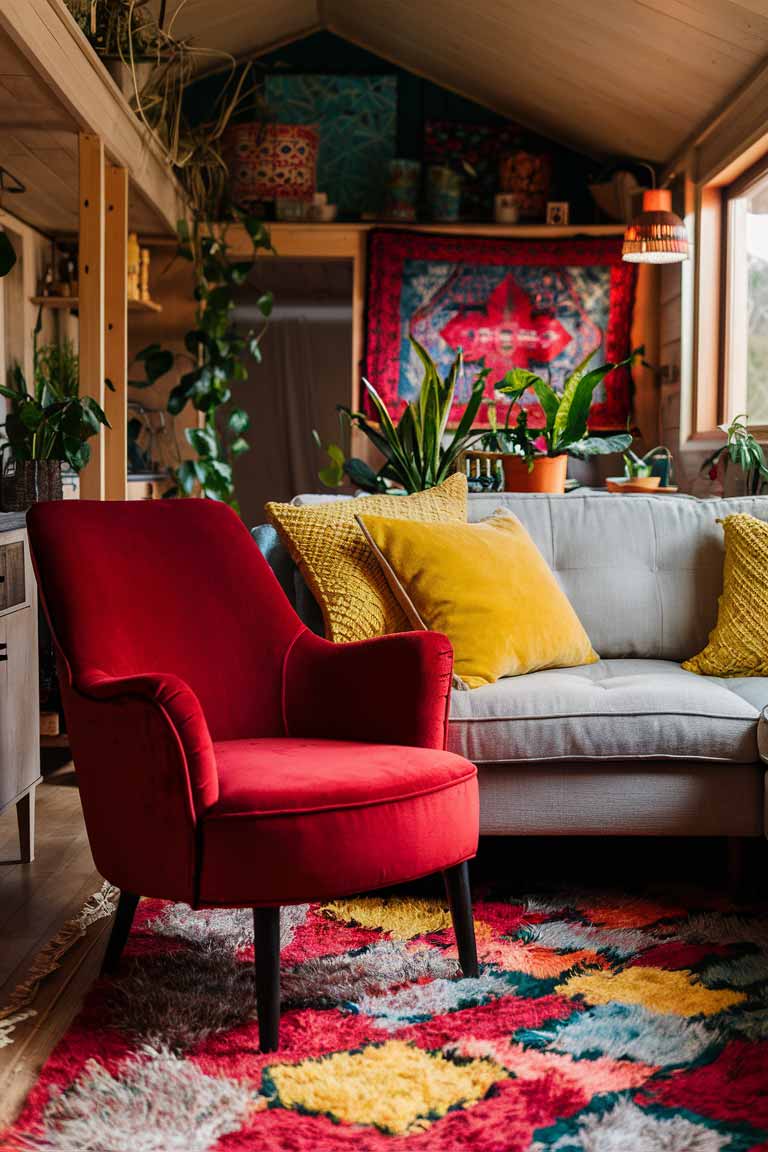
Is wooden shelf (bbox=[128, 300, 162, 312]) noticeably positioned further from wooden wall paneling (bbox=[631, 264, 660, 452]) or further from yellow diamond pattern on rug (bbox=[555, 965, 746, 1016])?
yellow diamond pattern on rug (bbox=[555, 965, 746, 1016])

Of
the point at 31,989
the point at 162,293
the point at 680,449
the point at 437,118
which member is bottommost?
the point at 31,989

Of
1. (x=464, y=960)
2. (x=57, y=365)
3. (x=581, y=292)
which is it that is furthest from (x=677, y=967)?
(x=581, y=292)

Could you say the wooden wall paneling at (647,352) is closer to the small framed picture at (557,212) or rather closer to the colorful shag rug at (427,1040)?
the small framed picture at (557,212)

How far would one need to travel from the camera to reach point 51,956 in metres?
2.22

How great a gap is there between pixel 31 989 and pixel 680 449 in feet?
14.5

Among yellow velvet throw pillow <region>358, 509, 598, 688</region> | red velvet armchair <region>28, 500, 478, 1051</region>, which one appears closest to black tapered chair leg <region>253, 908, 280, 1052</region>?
red velvet armchair <region>28, 500, 478, 1051</region>

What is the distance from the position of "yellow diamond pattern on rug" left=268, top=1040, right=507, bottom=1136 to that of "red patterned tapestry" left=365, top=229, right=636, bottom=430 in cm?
500

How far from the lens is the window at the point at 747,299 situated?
5180 mm

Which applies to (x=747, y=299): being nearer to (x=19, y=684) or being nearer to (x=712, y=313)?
(x=712, y=313)

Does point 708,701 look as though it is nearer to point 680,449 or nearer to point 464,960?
point 464,960

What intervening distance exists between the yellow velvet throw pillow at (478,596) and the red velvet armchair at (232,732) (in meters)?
0.32

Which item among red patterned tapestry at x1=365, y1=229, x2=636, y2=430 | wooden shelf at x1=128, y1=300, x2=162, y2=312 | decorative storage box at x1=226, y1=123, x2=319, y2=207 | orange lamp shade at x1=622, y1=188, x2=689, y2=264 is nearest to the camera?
orange lamp shade at x1=622, y1=188, x2=689, y2=264

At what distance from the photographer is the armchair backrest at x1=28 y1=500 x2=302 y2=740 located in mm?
2162

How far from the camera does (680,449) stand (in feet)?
18.9
